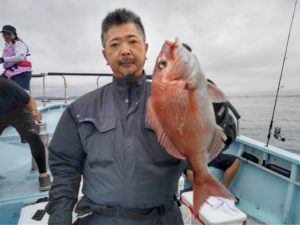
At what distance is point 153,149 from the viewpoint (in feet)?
5.66

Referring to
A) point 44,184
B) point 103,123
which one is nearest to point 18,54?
point 44,184

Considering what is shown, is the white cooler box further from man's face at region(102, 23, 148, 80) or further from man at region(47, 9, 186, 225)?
man's face at region(102, 23, 148, 80)

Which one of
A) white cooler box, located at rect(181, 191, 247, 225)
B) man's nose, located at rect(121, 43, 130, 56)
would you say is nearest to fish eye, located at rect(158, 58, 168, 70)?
man's nose, located at rect(121, 43, 130, 56)

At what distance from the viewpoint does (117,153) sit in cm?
174

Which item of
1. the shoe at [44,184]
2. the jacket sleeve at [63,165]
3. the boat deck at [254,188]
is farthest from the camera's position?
the shoe at [44,184]

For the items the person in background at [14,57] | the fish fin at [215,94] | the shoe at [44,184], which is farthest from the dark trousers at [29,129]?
the fish fin at [215,94]

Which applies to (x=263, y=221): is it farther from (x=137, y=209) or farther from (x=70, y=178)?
(x=70, y=178)

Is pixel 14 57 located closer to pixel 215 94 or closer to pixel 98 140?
pixel 98 140

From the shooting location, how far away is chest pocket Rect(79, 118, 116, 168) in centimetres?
175

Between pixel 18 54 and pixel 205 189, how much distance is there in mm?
5494

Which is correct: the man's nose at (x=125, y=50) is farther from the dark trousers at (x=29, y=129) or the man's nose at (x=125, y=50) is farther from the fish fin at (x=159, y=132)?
the dark trousers at (x=29, y=129)

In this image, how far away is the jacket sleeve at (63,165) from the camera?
6.19ft

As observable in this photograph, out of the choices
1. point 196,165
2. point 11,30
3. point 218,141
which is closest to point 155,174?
point 196,165

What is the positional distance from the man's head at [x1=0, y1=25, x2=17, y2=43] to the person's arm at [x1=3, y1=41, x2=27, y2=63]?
0.51 feet
